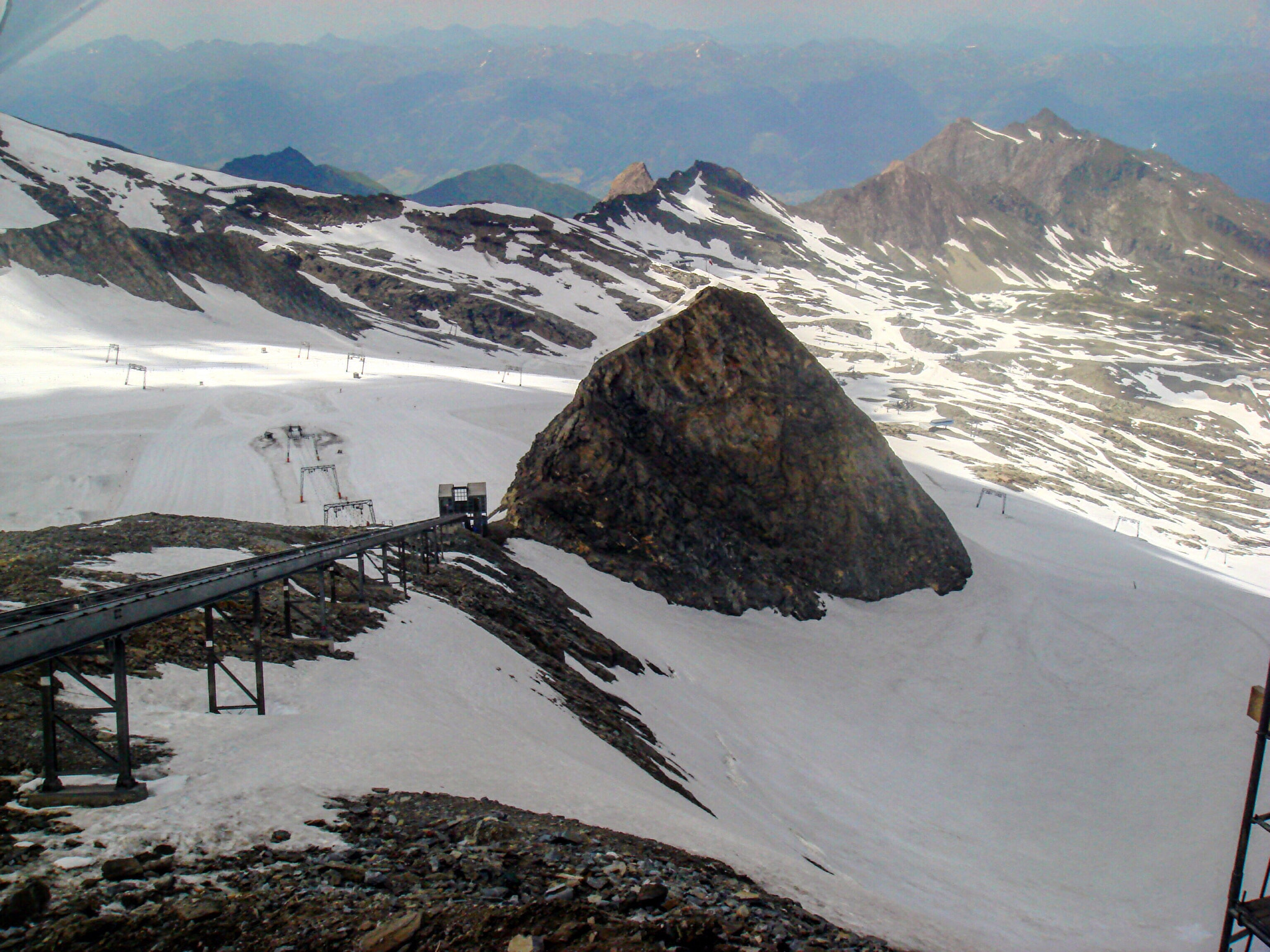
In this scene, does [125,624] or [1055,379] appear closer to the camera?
[125,624]

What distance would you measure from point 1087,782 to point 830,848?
1436 cm

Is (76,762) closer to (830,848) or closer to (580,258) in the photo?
(830,848)

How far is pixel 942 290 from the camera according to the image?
197 meters

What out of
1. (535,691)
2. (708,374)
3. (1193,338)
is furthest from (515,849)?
(1193,338)

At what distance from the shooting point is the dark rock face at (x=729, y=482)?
2925cm

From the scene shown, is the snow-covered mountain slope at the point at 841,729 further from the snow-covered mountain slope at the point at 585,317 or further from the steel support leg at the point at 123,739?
the snow-covered mountain slope at the point at 585,317

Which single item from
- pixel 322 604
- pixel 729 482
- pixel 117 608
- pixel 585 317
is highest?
pixel 585 317

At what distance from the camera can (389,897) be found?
5.29 m

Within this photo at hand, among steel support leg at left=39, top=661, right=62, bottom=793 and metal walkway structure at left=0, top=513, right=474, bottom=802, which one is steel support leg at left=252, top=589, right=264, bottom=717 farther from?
steel support leg at left=39, top=661, right=62, bottom=793

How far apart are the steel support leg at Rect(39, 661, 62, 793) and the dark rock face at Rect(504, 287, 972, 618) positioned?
71.4ft

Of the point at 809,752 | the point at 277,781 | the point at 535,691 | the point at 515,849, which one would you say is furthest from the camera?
the point at 809,752

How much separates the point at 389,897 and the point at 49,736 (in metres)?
3.22

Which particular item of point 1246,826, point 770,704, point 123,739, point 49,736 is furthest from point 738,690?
point 49,736

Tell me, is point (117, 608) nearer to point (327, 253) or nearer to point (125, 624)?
point (125, 624)
